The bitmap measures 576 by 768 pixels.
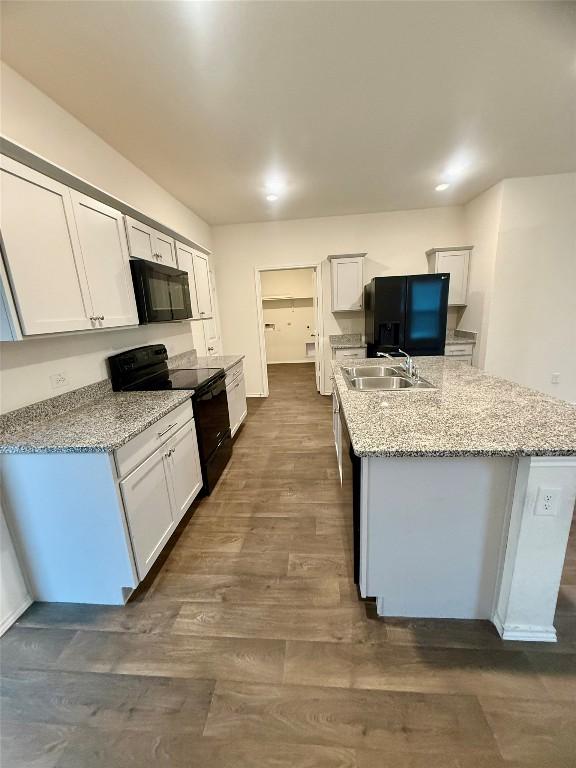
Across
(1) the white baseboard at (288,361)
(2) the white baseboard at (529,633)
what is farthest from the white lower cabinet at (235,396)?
(1) the white baseboard at (288,361)

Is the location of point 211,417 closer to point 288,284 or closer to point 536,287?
point 536,287

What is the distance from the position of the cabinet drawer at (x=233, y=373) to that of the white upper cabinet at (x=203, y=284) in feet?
2.28

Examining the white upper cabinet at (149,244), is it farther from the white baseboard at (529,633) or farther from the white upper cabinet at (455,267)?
the white upper cabinet at (455,267)

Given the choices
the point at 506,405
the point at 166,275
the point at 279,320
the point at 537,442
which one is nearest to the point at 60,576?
the point at 166,275

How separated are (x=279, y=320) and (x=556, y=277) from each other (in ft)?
19.1

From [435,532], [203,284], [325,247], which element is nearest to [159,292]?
[203,284]

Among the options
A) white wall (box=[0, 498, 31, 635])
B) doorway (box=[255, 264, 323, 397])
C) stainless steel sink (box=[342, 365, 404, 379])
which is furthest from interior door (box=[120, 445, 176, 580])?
doorway (box=[255, 264, 323, 397])

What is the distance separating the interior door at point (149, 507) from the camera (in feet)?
4.97

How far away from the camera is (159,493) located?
5.79 feet

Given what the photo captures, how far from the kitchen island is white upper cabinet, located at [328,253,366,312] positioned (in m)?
3.36

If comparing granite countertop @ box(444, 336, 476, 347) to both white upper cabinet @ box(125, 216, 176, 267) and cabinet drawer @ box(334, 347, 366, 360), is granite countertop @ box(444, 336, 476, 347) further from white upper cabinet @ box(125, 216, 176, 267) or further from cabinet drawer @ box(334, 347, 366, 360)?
white upper cabinet @ box(125, 216, 176, 267)

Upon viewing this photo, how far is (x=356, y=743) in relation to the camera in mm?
1027

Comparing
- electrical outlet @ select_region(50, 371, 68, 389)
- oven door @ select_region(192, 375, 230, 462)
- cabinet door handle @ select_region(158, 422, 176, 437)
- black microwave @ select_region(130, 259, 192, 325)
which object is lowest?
oven door @ select_region(192, 375, 230, 462)

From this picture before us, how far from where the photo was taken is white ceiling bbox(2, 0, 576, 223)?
4.67 ft
